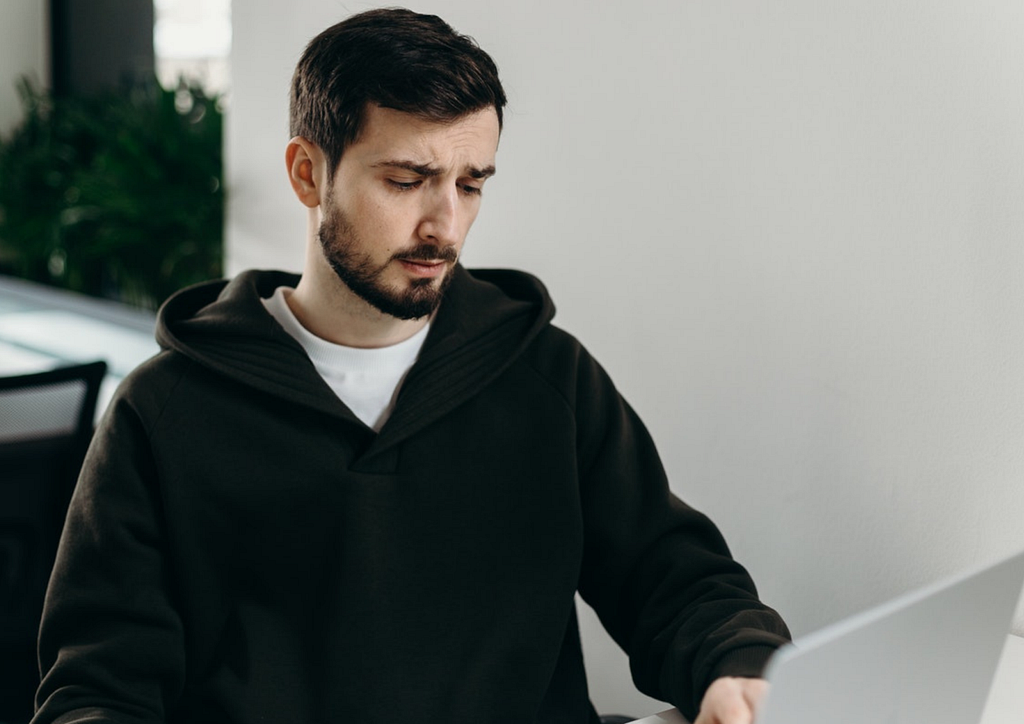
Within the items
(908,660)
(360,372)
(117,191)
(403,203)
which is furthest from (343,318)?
(117,191)

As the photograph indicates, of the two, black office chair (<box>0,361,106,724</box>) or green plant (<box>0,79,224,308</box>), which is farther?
green plant (<box>0,79,224,308</box>)

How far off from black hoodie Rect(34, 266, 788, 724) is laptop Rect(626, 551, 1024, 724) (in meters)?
0.28

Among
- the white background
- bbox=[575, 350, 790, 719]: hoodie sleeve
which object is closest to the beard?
bbox=[575, 350, 790, 719]: hoodie sleeve

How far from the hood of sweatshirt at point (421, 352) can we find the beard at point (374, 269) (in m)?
0.09

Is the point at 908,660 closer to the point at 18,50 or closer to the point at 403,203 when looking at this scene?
the point at 403,203

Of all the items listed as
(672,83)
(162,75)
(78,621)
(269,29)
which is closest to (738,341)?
(672,83)

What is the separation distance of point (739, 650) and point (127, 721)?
1.92 feet

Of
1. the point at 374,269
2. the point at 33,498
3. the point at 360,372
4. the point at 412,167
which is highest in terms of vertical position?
the point at 412,167

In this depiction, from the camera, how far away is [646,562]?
1260 millimetres

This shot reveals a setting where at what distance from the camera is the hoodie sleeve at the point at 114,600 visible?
41.5 inches

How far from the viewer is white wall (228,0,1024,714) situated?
1.26m

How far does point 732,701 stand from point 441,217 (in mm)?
571

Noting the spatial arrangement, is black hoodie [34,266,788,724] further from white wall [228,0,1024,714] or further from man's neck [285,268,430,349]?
white wall [228,0,1024,714]

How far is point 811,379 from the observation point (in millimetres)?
1424
